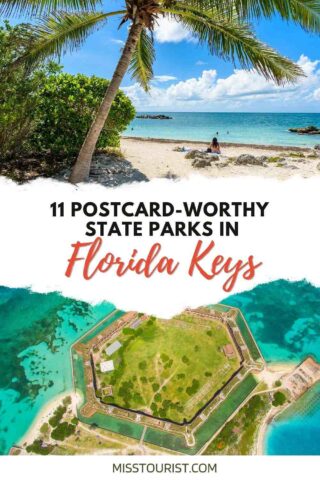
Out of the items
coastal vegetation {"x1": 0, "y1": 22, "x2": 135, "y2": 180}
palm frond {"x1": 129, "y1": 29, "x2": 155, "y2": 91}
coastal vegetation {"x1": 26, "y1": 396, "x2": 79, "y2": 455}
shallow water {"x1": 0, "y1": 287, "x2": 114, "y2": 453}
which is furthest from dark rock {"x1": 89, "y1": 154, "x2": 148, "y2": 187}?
coastal vegetation {"x1": 26, "y1": 396, "x2": 79, "y2": 455}

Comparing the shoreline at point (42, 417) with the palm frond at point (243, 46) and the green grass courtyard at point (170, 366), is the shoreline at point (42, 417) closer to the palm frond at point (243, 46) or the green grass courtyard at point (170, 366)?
the green grass courtyard at point (170, 366)

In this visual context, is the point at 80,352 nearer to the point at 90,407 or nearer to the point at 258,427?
the point at 90,407

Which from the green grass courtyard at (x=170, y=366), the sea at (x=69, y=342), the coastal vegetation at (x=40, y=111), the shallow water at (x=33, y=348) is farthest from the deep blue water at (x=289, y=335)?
the coastal vegetation at (x=40, y=111)

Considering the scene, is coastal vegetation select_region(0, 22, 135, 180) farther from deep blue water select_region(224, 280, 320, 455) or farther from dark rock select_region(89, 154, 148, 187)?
deep blue water select_region(224, 280, 320, 455)

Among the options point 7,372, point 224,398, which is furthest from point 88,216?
point 224,398

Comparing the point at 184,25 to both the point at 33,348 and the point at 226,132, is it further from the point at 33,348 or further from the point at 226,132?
the point at 226,132

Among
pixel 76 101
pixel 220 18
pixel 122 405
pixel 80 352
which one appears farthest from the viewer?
pixel 76 101
